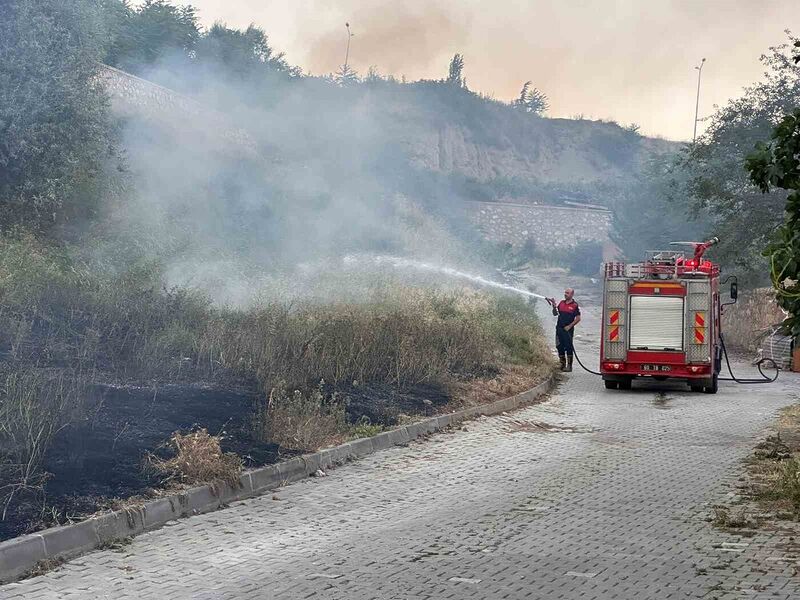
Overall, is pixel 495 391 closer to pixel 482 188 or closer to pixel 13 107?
pixel 13 107

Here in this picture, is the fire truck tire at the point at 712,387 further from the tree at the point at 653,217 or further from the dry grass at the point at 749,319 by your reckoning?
the tree at the point at 653,217

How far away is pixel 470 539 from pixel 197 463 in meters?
2.66

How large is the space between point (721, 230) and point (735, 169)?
2184mm

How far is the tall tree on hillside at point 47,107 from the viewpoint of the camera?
819 inches

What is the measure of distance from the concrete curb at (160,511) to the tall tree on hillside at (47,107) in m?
12.3

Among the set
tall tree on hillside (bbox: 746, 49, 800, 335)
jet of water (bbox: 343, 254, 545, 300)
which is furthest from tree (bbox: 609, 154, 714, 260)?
tall tree on hillside (bbox: 746, 49, 800, 335)

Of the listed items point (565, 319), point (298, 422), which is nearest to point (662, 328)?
point (565, 319)

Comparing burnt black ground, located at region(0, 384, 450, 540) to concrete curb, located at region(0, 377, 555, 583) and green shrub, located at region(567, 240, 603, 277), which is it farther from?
green shrub, located at region(567, 240, 603, 277)

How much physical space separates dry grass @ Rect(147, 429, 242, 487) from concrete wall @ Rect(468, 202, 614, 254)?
210 ft

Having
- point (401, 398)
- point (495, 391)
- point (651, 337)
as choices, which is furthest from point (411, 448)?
point (651, 337)

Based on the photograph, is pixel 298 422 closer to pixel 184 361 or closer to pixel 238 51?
pixel 184 361

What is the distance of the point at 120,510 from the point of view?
8.04 metres

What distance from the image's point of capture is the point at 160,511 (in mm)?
8453

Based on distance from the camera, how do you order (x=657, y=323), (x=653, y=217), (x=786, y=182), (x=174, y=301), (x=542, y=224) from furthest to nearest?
(x=542, y=224)
(x=653, y=217)
(x=657, y=323)
(x=174, y=301)
(x=786, y=182)
